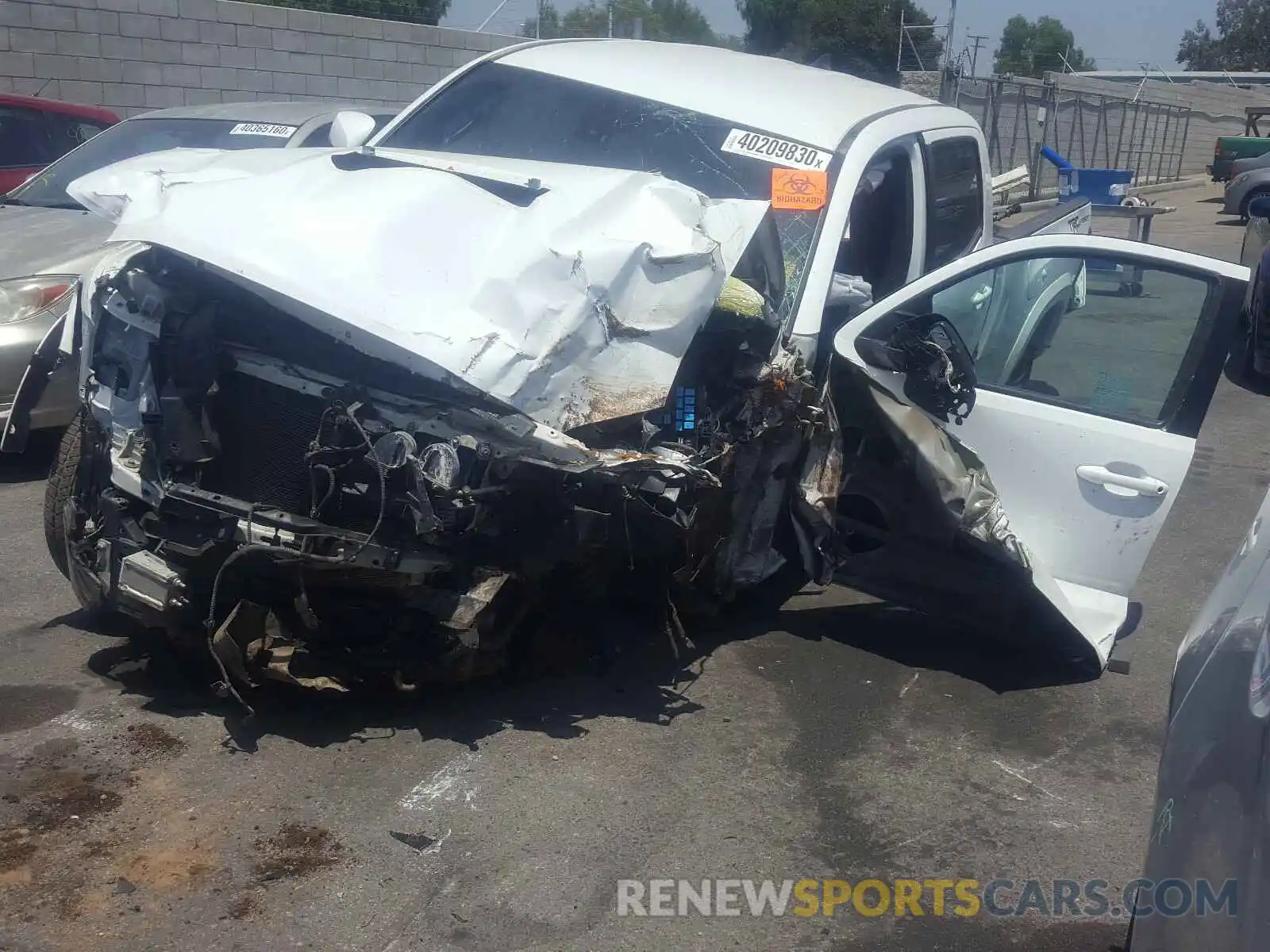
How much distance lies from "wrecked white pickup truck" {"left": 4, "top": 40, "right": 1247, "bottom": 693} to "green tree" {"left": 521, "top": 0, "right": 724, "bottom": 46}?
12.8 meters

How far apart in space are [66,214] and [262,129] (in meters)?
1.51

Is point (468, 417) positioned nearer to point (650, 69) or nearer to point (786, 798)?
point (786, 798)

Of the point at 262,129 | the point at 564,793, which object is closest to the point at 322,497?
the point at 564,793

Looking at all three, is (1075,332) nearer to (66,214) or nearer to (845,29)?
(66,214)

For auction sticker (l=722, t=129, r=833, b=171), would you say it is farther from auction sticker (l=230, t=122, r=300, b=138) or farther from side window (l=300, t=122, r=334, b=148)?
auction sticker (l=230, t=122, r=300, b=138)

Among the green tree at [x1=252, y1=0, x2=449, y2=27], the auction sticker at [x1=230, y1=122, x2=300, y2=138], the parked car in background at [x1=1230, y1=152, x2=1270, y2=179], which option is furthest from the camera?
the parked car in background at [x1=1230, y1=152, x2=1270, y2=179]

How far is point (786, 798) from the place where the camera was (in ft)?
12.4

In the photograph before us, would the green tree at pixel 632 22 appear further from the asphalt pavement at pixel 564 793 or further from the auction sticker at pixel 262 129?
the asphalt pavement at pixel 564 793

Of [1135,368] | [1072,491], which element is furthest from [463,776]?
[1135,368]

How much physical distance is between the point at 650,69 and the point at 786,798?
334cm

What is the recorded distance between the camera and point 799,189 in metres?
4.92

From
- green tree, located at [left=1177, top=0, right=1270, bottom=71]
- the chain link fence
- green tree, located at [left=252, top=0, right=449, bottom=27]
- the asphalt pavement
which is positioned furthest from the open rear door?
green tree, located at [left=1177, top=0, right=1270, bottom=71]

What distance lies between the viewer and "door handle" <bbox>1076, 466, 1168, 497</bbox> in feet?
13.9

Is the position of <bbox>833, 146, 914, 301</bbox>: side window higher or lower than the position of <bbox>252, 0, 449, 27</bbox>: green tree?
lower
